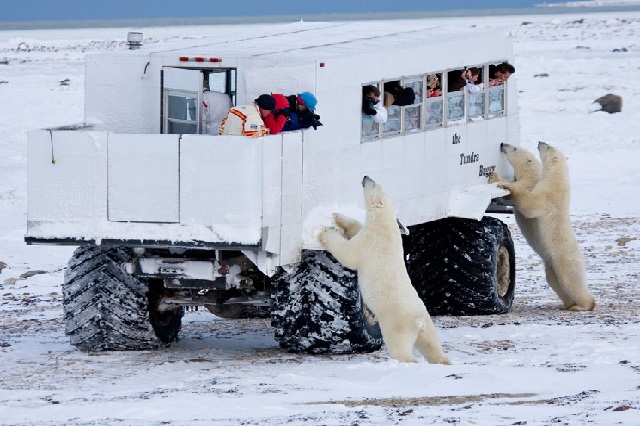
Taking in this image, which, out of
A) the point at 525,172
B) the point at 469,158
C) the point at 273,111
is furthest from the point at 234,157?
the point at 525,172

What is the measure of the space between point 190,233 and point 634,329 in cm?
346

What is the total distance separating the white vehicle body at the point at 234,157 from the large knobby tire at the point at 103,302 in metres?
0.54

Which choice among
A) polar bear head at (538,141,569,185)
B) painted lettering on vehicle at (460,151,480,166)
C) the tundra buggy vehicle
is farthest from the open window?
polar bear head at (538,141,569,185)

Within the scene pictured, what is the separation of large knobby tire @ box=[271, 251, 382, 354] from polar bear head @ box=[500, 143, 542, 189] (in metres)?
3.20

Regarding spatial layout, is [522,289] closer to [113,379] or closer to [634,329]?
[634,329]

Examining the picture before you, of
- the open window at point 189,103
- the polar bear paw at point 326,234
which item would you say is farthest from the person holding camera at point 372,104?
the polar bear paw at point 326,234

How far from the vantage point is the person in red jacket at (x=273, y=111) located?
8.30 metres

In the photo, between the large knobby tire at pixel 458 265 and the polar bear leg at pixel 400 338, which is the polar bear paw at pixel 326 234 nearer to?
the polar bear leg at pixel 400 338

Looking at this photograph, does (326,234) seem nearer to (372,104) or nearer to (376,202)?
(376,202)

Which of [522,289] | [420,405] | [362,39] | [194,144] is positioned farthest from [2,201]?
[420,405]

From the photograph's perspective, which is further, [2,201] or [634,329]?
[2,201]

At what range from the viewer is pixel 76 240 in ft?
27.7

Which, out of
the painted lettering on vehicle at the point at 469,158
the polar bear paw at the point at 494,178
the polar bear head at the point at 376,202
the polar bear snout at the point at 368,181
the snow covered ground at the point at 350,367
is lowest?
the snow covered ground at the point at 350,367

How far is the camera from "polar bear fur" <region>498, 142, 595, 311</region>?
1113cm
